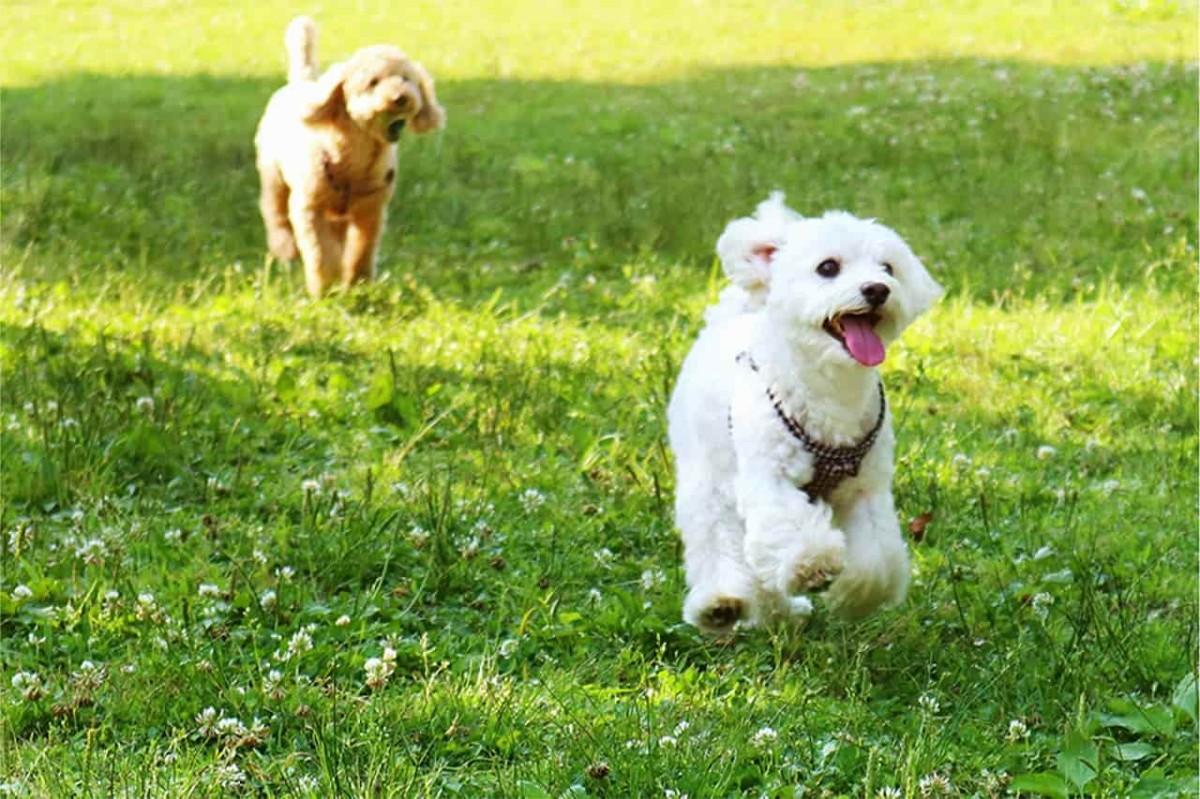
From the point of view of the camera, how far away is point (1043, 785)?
405 cm

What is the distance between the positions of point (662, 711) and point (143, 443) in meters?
2.80

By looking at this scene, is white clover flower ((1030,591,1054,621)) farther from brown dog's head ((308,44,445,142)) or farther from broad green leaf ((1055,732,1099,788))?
brown dog's head ((308,44,445,142))

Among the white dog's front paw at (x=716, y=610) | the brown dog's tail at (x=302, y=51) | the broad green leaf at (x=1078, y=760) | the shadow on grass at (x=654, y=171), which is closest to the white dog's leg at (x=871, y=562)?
the white dog's front paw at (x=716, y=610)

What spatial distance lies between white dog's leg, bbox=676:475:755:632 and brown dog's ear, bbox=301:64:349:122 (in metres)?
4.85

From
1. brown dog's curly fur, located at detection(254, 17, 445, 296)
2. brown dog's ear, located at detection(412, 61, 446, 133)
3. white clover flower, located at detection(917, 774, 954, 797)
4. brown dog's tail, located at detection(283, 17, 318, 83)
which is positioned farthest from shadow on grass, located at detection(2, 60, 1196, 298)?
white clover flower, located at detection(917, 774, 954, 797)

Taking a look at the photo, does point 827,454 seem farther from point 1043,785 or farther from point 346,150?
point 346,150

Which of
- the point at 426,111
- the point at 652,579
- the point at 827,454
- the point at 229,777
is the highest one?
the point at 426,111

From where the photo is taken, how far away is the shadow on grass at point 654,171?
10.6 m

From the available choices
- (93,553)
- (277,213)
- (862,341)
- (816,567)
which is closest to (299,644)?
(93,553)

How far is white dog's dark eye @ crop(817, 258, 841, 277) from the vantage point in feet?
16.3

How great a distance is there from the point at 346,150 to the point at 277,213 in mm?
899

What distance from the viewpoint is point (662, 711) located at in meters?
4.48

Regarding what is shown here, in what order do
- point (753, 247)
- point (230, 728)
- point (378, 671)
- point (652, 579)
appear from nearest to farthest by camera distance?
point (230, 728), point (378, 671), point (753, 247), point (652, 579)

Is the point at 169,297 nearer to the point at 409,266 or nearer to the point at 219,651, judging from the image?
the point at 409,266
